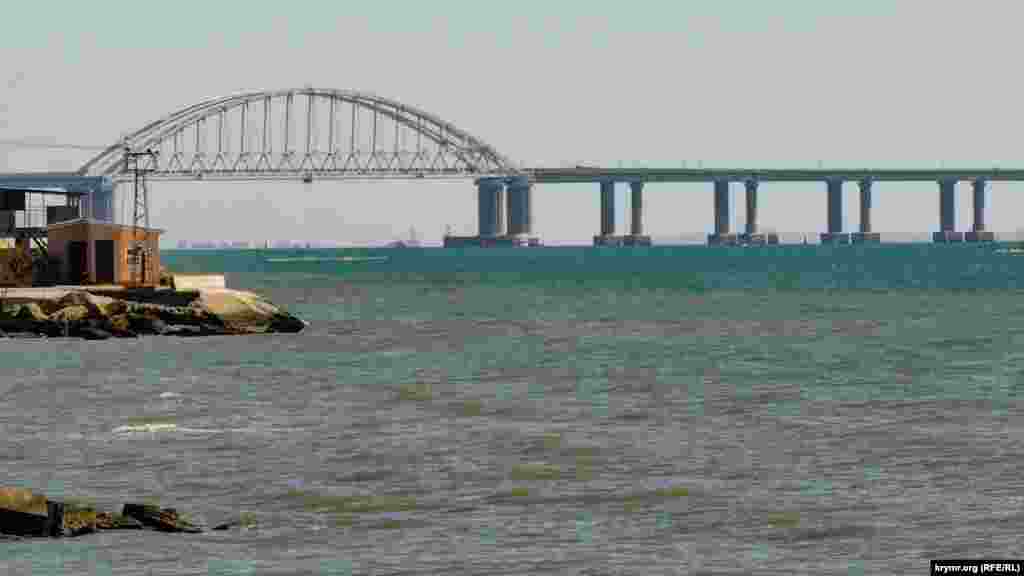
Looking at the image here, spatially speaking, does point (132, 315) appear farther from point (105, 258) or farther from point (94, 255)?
point (94, 255)

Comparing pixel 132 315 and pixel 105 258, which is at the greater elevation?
pixel 105 258

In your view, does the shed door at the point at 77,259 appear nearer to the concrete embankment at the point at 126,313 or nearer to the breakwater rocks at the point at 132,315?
the concrete embankment at the point at 126,313

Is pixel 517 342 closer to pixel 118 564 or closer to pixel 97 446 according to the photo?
Result: pixel 97 446

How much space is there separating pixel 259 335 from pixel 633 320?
26.3 m

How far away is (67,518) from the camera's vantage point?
29047mm

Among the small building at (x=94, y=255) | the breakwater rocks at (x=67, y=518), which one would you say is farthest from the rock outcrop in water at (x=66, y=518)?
the small building at (x=94, y=255)

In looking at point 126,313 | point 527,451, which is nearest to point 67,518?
point 527,451

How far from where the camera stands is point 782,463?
37375 millimetres

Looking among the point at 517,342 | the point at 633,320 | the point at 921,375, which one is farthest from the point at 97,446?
the point at 633,320

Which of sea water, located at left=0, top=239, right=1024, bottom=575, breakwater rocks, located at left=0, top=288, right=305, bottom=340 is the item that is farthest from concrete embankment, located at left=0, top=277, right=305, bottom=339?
sea water, located at left=0, top=239, right=1024, bottom=575

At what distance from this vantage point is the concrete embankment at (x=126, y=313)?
261ft

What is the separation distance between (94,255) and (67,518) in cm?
6342

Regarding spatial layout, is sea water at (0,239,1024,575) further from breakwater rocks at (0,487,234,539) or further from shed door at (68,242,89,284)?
shed door at (68,242,89,284)

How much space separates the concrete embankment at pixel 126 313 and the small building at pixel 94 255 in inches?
92.9
